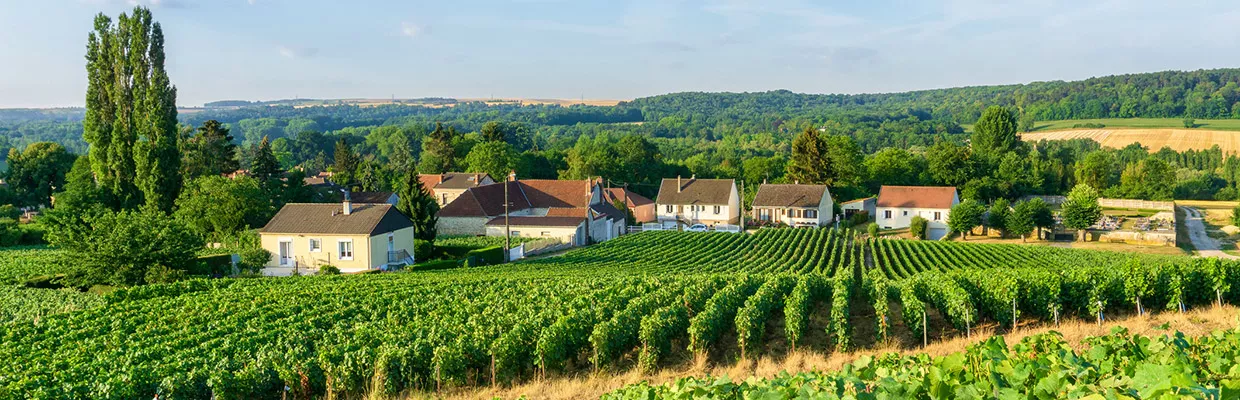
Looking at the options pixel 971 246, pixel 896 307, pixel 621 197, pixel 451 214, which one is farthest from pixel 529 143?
pixel 896 307

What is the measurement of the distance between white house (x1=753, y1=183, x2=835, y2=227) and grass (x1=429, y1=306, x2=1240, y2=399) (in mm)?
47024

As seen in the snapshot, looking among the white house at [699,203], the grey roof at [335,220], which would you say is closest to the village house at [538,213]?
the white house at [699,203]

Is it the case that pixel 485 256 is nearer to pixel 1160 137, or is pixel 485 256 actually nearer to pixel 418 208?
pixel 418 208

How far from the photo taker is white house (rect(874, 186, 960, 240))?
66812 millimetres

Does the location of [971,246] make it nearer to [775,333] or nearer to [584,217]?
[584,217]

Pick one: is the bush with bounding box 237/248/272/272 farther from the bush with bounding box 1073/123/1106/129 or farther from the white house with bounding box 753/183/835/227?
the bush with bounding box 1073/123/1106/129

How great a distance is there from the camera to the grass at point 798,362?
14.8 m

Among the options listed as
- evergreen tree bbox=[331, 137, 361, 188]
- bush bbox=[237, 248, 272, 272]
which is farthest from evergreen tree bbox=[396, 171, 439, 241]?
evergreen tree bbox=[331, 137, 361, 188]

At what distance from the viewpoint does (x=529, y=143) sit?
144625mm

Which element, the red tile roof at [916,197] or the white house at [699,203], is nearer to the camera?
the red tile roof at [916,197]

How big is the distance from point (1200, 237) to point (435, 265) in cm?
5692

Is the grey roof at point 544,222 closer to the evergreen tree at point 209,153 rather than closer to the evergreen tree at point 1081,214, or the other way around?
the evergreen tree at point 209,153

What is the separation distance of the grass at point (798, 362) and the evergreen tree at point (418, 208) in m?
30.1

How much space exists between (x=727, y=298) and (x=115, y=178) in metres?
43.7
